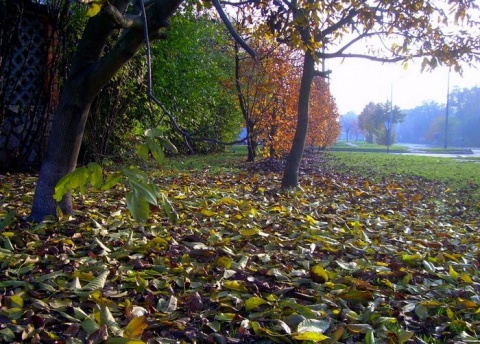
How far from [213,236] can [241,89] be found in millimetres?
9793

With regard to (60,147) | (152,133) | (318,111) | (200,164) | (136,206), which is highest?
(318,111)

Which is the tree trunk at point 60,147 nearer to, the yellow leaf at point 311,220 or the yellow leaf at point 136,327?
the yellow leaf at point 136,327

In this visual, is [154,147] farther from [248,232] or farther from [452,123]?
[452,123]

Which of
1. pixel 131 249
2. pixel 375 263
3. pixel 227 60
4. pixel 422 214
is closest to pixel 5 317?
pixel 131 249

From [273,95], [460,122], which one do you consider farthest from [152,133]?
[460,122]

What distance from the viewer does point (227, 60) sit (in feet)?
55.0

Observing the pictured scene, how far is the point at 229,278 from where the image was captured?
277 cm

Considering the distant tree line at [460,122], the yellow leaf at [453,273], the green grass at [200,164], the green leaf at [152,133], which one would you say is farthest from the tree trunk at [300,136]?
the distant tree line at [460,122]

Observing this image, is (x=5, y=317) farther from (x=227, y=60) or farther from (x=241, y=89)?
(x=227, y=60)

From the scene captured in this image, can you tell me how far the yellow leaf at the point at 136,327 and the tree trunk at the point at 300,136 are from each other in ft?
16.1

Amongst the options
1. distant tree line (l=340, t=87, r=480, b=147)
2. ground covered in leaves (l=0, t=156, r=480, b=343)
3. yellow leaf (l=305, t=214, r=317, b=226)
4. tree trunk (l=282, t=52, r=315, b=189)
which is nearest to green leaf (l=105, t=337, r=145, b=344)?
ground covered in leaves (l=0, t=156, r=480, b=343)

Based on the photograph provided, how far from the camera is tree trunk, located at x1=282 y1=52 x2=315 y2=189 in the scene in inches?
271

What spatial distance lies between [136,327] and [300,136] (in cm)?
528

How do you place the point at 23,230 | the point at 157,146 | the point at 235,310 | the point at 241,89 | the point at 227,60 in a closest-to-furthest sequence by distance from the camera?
the point at 157,146
the point at 235,310
the point at 23,230
the point at 241,89
the point at 227,60
